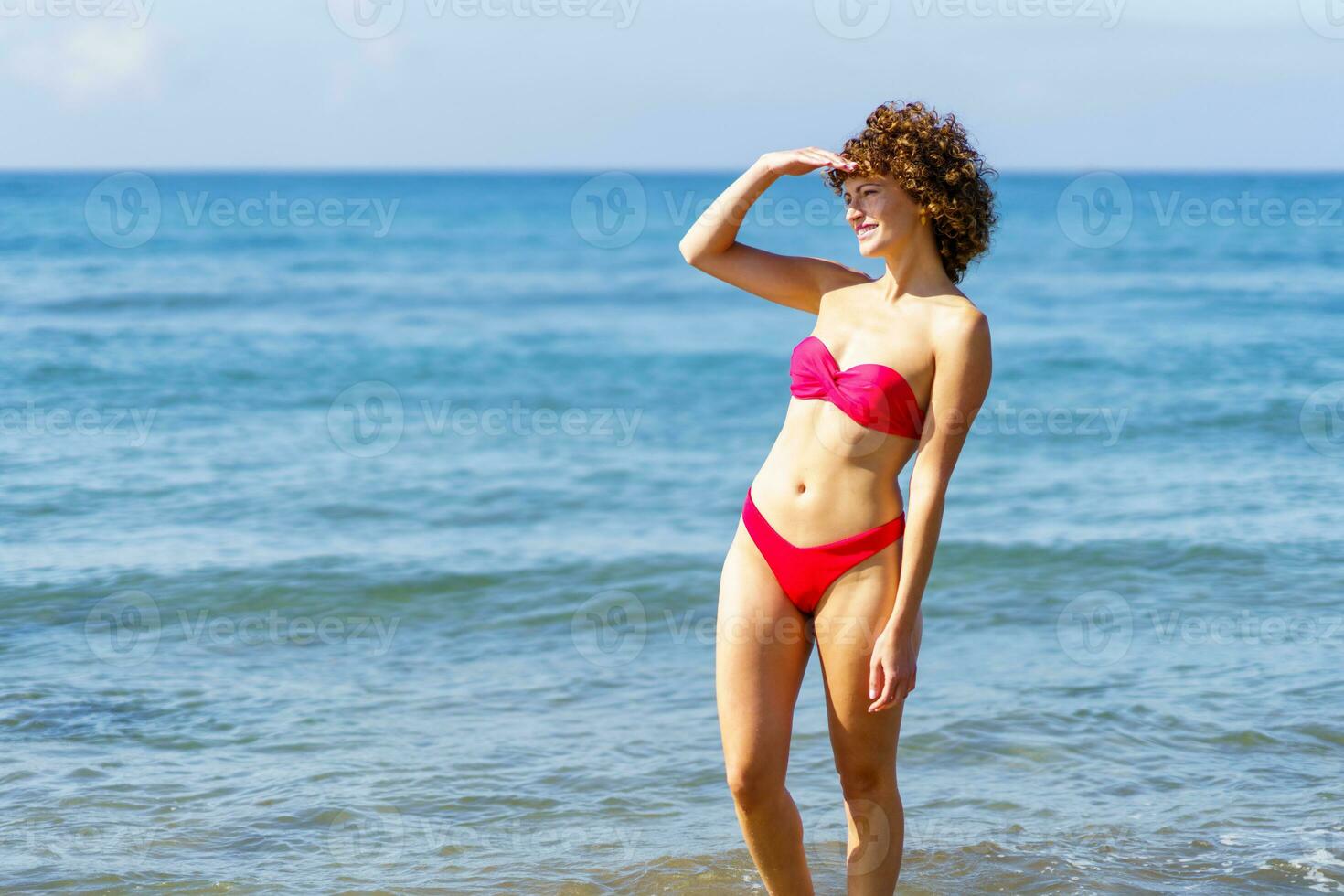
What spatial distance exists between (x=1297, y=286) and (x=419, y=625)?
25884 millimetres

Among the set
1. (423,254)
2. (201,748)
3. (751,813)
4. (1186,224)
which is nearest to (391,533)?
(201,748)

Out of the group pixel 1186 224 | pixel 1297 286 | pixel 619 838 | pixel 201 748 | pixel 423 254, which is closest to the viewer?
pixel 619 838

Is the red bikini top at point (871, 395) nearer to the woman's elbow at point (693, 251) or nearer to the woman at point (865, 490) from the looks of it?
the woman at point (865, 490)

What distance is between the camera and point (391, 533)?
982 cm

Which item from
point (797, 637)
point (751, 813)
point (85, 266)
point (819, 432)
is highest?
point (85, 266)

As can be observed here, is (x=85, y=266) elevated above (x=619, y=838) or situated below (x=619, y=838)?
above

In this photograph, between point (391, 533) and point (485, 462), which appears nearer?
point (391, 533)

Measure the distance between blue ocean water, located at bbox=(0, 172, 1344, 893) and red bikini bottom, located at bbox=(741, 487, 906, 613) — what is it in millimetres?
1628

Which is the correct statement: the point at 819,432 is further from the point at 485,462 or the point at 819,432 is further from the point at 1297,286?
the point at 1297,286
